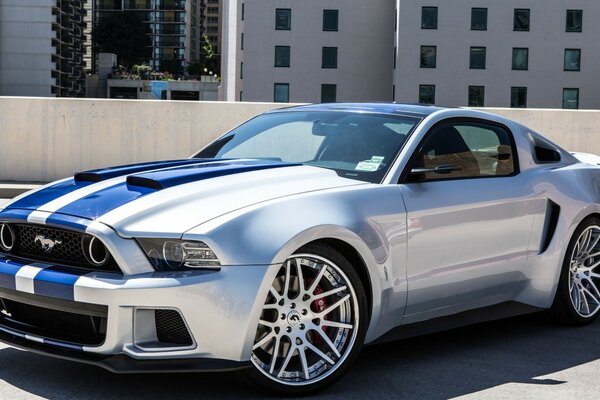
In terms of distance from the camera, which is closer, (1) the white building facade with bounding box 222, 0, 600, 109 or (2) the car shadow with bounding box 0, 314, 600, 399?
(2) the car shadow with bounding box 0, 314, 600, 399

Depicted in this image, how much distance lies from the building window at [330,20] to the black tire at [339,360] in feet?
248

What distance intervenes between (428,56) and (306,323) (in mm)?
70196

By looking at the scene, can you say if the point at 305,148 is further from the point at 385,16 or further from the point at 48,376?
the point at 385,16

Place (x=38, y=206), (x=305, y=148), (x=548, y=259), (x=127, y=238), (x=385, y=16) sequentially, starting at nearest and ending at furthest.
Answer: (x=127, y=238)
(x=38, y=206)
(x=305, y=148)
(x=548, y=259)
(x=385, y=16)

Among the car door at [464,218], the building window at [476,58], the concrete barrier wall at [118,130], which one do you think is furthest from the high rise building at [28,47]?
the car door at [464,218]

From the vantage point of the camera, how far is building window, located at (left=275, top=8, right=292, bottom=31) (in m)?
78.1

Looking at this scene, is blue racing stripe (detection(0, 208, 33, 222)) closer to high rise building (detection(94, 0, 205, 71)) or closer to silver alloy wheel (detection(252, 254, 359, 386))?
silver alloy wheel (detection(252, 254, 359, 386))

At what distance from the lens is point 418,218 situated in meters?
5.01

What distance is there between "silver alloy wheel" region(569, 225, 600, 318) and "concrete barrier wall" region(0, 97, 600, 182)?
11.9 m

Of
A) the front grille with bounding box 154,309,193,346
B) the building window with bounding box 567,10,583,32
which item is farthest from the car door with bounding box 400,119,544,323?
the building window with bounding box 567,10,583,32

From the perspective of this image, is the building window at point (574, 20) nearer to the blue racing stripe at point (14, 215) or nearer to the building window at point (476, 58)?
the building window at point (476, 58)

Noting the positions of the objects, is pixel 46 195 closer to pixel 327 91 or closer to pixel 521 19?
pixel 521 19

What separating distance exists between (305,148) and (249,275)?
1.42 metres

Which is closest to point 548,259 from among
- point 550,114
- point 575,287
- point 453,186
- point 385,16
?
point 575,287
